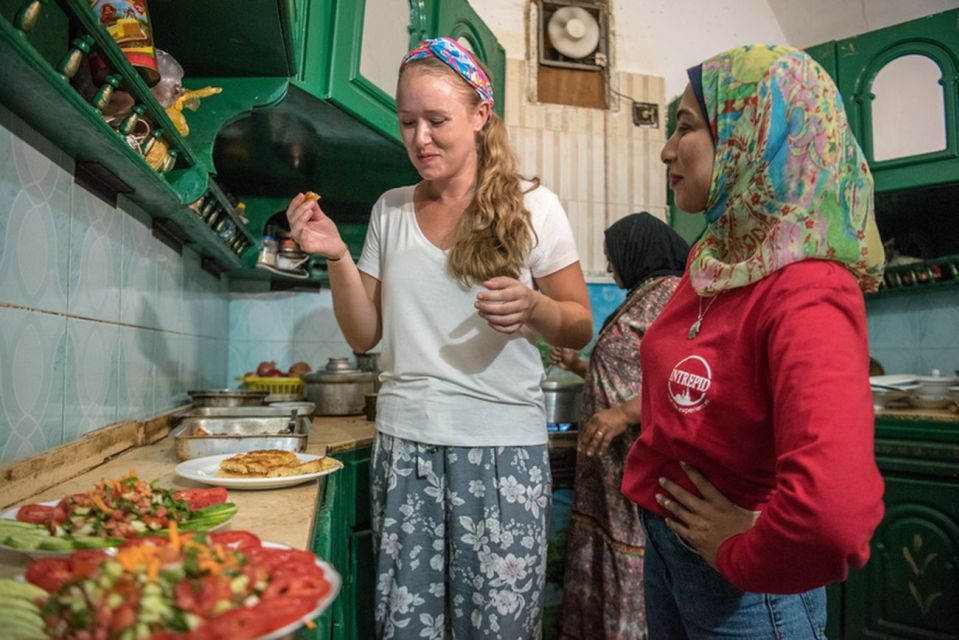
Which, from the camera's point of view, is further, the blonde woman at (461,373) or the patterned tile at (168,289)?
the patterned tile at (168,289)

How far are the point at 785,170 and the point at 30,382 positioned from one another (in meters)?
1.27

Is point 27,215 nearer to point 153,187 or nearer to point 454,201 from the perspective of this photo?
point 153,187

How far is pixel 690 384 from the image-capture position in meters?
0.91

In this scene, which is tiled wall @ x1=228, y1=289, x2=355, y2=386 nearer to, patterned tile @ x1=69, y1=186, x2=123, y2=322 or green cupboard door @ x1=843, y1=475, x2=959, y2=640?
patterned tile @ x1=69, y1=186, x2=123, y2=322

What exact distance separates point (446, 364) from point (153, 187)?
0.79 m

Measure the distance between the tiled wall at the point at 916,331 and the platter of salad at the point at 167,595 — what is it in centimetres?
340

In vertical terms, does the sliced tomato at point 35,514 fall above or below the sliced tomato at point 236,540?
below

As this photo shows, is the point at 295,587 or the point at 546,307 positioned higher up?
the point at 546,307

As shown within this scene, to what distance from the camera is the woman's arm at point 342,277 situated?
1395 mm

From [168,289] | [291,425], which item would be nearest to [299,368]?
[168,289]

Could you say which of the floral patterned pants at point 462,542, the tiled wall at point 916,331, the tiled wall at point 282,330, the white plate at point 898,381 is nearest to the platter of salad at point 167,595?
the floral patterned pants at point 462,542

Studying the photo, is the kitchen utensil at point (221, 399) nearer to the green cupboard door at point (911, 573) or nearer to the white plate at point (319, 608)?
the white plate at point (319, 608)

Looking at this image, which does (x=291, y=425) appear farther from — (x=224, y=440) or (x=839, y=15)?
(x=839, y=15)

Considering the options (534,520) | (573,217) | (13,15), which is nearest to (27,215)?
(13,15)
